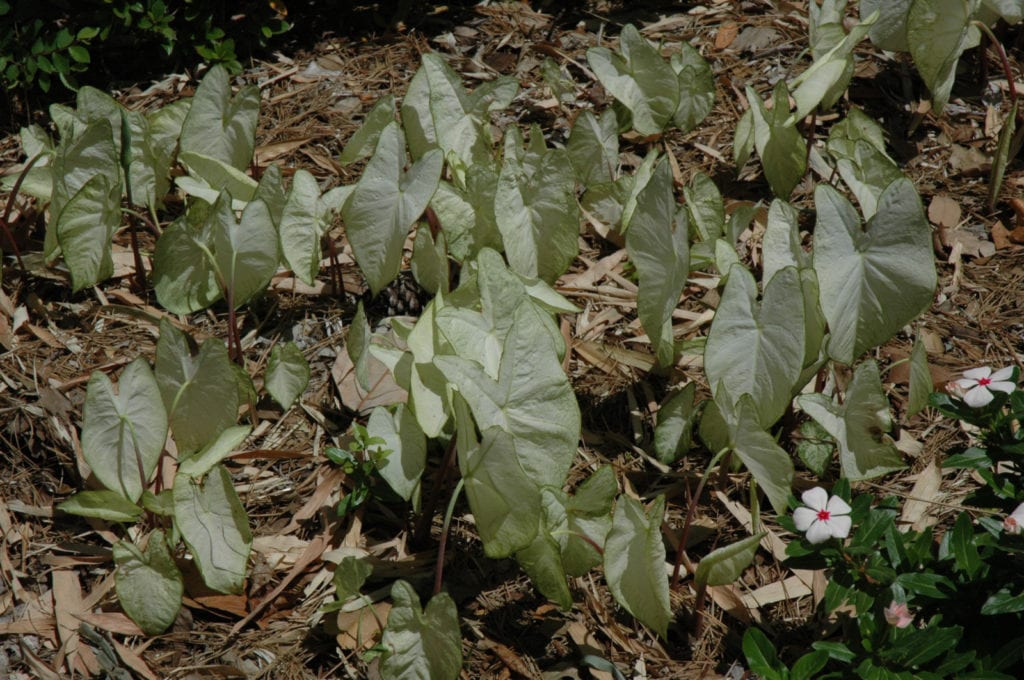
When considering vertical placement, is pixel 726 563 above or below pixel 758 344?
below

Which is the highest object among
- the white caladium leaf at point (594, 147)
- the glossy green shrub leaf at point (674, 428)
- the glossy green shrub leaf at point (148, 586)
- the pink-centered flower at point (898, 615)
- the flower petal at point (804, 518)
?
the white caladium leaf at point (594, 147)

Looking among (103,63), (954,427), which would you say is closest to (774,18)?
(954,427)

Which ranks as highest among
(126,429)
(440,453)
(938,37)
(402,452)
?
(938,37)

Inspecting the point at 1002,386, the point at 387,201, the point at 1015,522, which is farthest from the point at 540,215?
the point at 1015,522

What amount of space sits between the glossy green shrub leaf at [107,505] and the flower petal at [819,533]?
976 mm

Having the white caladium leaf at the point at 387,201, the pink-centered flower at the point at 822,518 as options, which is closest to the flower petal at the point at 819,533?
the pink-centered flower at the point at 822,518

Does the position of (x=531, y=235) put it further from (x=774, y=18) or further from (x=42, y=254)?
(x=774, y=18)

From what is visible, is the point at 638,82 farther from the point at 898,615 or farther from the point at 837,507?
the point at 898,615

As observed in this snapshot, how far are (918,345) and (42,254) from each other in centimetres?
166

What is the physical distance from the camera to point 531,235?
5.90 ft

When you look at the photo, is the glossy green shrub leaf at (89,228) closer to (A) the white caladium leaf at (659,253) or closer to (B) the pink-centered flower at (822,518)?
(A) the white caladium leaf at (659,253)

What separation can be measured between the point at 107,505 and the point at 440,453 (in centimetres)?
54

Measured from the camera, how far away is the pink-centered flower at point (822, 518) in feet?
4.17

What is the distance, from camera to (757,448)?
141 cm
